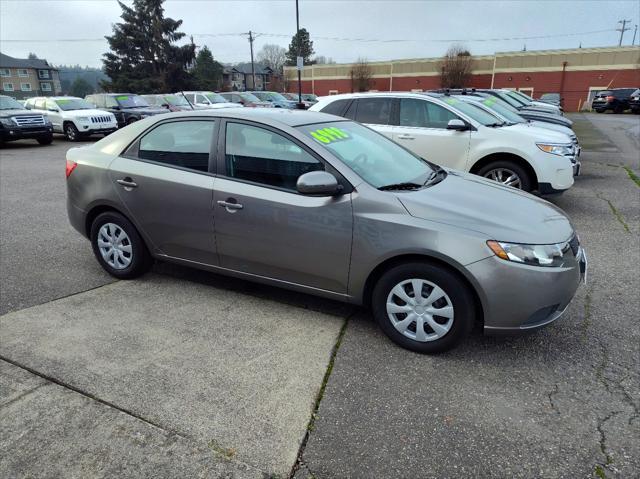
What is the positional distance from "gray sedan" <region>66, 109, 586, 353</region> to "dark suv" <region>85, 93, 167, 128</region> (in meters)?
15.8

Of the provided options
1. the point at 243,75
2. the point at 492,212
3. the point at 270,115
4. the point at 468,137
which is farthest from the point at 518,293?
the point at 243,75

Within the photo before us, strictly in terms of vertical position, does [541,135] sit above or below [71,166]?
above

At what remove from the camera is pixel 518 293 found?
2863 millimetres

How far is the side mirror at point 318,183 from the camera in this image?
318 cm

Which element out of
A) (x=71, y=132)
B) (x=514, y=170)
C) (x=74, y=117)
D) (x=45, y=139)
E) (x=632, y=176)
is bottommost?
(x=632, y=176)

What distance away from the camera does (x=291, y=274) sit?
11.7 ft

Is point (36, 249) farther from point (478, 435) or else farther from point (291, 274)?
point (478, 435)

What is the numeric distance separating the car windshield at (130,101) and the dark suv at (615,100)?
34182mm

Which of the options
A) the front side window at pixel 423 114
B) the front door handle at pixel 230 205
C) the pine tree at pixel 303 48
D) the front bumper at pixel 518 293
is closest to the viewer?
the front bumper at pixel 518 293

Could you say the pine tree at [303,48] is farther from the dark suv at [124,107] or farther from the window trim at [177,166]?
the window trim at [177,166]

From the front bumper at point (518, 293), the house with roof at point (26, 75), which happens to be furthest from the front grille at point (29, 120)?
the house with roof at point (26, 75)

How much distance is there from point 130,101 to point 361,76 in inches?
1642

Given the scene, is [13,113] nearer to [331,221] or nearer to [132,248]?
[132,248]

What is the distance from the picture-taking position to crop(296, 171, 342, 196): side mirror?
10.4 feet
